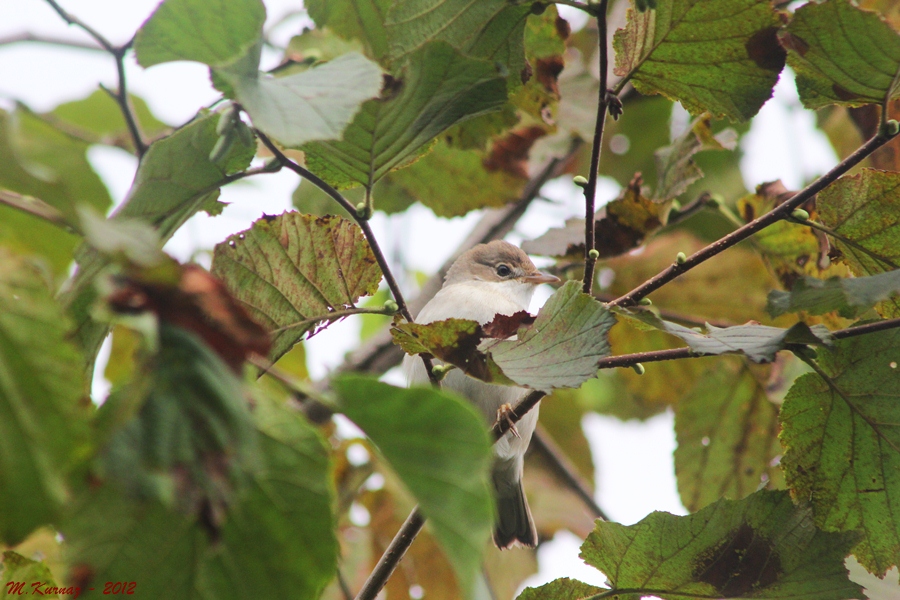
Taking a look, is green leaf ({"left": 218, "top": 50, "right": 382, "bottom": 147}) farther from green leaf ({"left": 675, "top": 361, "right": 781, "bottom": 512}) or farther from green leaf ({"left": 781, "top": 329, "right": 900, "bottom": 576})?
green leaf ({"left": 675, "top": 361, "right": 781, "bottom": 512})

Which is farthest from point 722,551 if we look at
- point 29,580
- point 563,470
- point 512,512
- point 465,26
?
point 563,470

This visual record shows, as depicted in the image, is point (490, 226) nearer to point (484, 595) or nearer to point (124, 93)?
point (124, 93)

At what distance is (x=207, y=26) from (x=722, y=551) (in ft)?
4.62

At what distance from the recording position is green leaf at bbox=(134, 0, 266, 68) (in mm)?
1277

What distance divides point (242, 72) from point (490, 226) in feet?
8.95

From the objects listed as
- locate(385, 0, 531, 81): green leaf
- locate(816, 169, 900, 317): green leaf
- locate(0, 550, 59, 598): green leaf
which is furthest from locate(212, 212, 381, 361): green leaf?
locate(816, 169, 900, 317): green leaf

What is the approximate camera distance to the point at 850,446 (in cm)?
162

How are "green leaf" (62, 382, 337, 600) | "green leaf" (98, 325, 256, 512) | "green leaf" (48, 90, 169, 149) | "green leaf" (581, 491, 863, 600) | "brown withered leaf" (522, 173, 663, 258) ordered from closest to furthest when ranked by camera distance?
"green leaf" (98, 325, 256, 512) < "green leaf" (62, 382, 337, 600) < "green leaf" (581, 491, 863, 600) < "brown withered leaf" (522, 173, 663, 258) < "green leaf" (48, 90, 169, 149)

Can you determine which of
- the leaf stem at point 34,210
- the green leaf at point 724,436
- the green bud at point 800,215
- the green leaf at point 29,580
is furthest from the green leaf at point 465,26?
the green leaf at point 724,436

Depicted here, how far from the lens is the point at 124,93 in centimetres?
203

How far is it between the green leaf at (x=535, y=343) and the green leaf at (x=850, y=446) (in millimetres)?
538

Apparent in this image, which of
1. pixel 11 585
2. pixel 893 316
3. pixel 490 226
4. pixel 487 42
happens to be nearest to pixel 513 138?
pixel 490 226

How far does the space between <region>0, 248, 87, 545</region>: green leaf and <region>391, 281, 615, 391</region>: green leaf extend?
61cm

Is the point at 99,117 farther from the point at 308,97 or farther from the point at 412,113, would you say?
the point at 308,97
